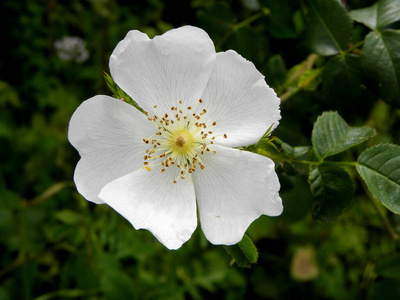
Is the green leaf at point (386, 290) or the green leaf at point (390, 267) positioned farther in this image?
the green leaf at point (386, 290)

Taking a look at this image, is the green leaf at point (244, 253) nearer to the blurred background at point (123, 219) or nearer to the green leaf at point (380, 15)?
the blurred background at point (123, 219)

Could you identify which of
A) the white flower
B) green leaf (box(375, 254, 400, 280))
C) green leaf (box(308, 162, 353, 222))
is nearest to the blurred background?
green leaf (box(375, 254, 400, 280))

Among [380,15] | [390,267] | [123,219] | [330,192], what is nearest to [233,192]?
[330,192]

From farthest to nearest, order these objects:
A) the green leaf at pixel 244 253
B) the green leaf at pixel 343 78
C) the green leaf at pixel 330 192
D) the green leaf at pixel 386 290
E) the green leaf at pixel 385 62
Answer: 1. the green leaf at pixel 386 290
2. the green leaf at pixel 343 78
3. the green leaf at pixel 385 62
4. the green leaf at pixel 330 192
5. the green leaf at pixel 244 253

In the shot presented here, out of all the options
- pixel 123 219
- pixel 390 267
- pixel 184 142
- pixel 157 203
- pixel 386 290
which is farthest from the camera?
pixel 123 219

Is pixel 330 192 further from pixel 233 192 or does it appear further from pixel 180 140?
pixel 180 140

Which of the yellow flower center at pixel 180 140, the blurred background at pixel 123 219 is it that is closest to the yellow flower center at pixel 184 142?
the yellow flower center at pixel 180 140
